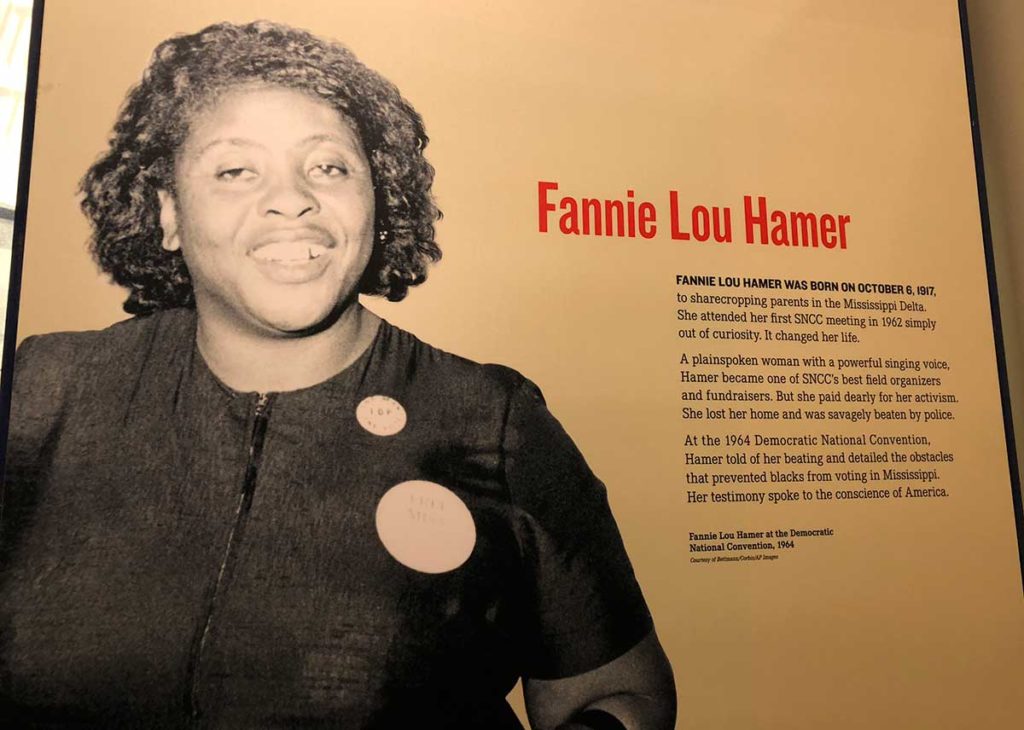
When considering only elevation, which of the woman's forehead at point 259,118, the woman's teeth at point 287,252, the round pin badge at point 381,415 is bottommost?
the round pin badge at point 381,415

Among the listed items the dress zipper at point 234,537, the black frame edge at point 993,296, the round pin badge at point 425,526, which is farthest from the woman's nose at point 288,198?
the black frame edge at point 993,296

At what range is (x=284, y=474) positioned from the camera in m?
1.06

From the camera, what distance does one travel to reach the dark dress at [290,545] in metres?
0.99

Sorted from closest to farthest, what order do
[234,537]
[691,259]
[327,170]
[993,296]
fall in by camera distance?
[234,537]
[327,170]
[691,259]
[993,296]

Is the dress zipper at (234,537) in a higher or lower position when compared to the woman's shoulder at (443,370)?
lower

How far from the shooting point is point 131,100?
3.69 ft

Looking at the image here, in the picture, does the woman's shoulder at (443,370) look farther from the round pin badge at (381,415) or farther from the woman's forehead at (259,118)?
the woman's forehead at (259,118)

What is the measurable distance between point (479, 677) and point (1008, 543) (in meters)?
0.91

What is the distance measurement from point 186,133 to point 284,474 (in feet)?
1.68

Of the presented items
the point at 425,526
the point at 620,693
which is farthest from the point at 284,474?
the point at 620,693

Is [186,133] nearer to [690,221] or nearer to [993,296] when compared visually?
[690,221]

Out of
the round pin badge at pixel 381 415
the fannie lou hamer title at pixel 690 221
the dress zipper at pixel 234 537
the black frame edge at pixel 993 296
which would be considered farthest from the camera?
the black frame edge at pixel 993 296

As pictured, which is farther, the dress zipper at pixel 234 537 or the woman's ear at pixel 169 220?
the woman's ear at pixel 169 220

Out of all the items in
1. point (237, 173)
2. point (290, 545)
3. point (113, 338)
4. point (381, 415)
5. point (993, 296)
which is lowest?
point (290, 545)
